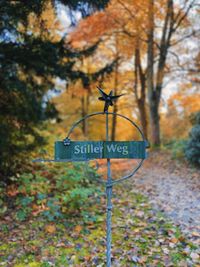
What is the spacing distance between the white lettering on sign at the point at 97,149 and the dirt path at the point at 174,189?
1958 mm

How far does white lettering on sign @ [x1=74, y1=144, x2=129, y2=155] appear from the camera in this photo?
8.80 feet

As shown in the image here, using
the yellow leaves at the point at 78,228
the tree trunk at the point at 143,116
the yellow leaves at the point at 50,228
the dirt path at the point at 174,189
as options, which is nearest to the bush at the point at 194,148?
the dirt path at the point at 174,189

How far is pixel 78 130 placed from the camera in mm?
18719

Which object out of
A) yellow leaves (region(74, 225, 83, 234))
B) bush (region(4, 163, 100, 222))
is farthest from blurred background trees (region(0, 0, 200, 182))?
yellow leaves (region(74, 225, 83, 234))

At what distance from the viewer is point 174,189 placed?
6129mm

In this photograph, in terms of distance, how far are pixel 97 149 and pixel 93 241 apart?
1783 mm

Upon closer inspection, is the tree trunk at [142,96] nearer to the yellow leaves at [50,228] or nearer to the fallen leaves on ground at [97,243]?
the fallen leaves on ground at [97,243]

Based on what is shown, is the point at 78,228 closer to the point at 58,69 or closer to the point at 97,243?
the point at 97,243

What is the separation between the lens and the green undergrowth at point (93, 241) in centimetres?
323

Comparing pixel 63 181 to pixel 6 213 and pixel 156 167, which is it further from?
pixel 156 167

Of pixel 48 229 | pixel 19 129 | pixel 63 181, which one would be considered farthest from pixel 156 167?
pixel 48 229

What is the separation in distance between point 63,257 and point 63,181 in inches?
91.9

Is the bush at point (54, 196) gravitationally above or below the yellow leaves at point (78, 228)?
above

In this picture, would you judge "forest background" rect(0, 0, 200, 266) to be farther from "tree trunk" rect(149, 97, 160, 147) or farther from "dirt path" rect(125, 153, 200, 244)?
"dirt path" rect(125, 153, 200, 244)
